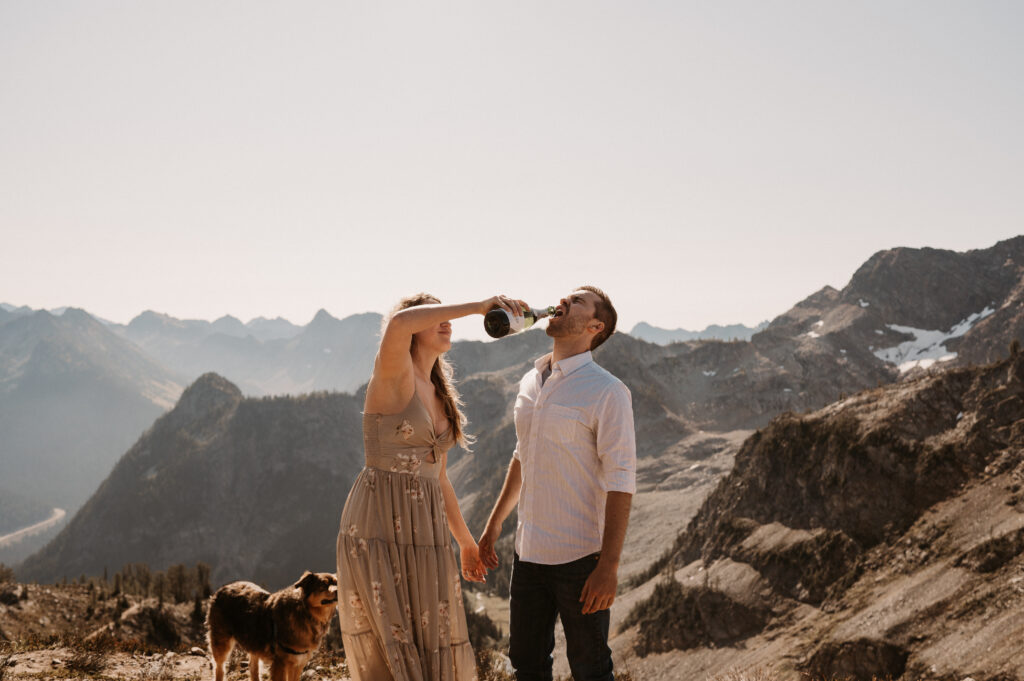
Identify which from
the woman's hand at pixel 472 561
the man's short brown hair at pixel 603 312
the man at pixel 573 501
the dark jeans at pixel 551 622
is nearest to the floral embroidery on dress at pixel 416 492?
the man at pixel 573 501

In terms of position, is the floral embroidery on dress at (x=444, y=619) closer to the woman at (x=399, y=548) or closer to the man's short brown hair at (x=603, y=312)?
the woman at (x=399, y=548)

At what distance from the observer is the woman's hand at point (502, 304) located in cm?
443

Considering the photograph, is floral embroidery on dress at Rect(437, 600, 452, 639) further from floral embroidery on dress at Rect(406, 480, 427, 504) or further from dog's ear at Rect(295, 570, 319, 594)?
dog's ear at Rect(295, 570, 319, 594)

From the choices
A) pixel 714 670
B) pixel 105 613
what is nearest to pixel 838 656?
pixel 714 670

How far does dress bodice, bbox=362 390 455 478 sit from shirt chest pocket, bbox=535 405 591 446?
0.95 metres

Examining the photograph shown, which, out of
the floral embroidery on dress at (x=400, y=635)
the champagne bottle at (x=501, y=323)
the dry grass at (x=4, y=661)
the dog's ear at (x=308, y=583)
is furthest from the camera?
the dry grass at (x=4, y=661)

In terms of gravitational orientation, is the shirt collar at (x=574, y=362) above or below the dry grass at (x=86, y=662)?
above

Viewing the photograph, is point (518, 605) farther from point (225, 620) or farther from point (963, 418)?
point (963, 418)

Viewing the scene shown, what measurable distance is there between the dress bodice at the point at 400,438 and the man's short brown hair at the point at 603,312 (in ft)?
4.73

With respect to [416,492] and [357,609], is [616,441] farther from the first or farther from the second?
[357,609]

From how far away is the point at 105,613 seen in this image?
56.1 feet

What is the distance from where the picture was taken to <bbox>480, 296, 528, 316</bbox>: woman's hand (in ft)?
14.5

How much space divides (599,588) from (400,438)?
177 centimetres

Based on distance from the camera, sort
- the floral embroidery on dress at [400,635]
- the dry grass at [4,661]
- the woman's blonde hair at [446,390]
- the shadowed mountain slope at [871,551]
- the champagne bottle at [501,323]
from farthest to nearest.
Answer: the shadowed mountain slope at [871,551]
the dry grass at [4,661]
the woman's blonde hair at [446,390]
the floral embroidery on dress at [400,635]
the champagne bottle at [501,323]
